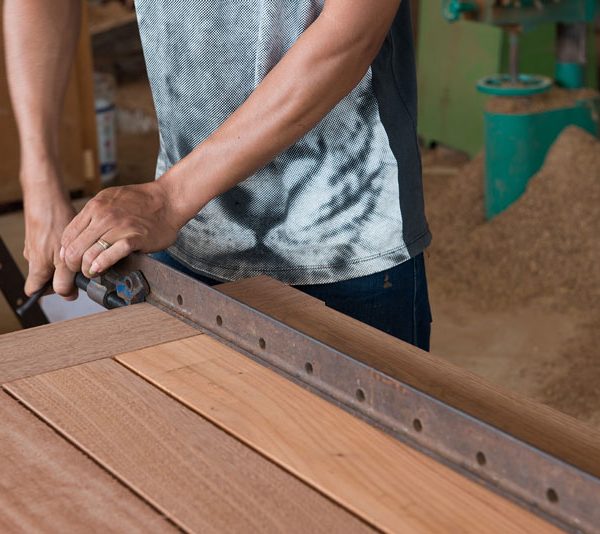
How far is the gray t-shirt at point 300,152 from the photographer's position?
1.39 metres

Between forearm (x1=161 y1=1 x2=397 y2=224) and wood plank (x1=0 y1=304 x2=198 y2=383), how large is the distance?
15 centimetres

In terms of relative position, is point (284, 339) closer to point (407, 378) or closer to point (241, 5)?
point (407, 378)

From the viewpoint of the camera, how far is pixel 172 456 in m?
0.93

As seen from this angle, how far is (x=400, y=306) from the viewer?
4.78ft

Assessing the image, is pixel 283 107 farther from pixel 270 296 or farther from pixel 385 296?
pixel 385 296

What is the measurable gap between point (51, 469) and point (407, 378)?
352mm

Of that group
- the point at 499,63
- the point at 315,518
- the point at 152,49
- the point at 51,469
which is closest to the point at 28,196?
the point at 152,49

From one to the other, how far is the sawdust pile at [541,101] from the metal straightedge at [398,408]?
264 centimetres

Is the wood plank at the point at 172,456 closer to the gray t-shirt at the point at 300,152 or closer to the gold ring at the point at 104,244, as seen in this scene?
the gold ring at the point at 104,244

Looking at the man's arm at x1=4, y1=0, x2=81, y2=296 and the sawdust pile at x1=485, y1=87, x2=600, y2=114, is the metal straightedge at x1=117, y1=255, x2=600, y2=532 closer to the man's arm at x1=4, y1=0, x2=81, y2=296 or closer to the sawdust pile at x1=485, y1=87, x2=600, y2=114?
the man's arm at x1=4, y1=0, x2=81, y2=296

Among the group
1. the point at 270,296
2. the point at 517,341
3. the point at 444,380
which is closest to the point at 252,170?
the point at 270,296

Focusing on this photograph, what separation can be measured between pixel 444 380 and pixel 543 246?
265 cm

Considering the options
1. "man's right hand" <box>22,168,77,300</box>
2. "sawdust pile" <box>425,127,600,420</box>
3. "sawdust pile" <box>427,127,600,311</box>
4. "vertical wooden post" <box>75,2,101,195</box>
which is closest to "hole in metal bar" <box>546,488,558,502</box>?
"man's right hand" <box>22,168,77,300</box>

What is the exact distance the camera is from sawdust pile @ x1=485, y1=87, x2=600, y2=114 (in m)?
3.69
